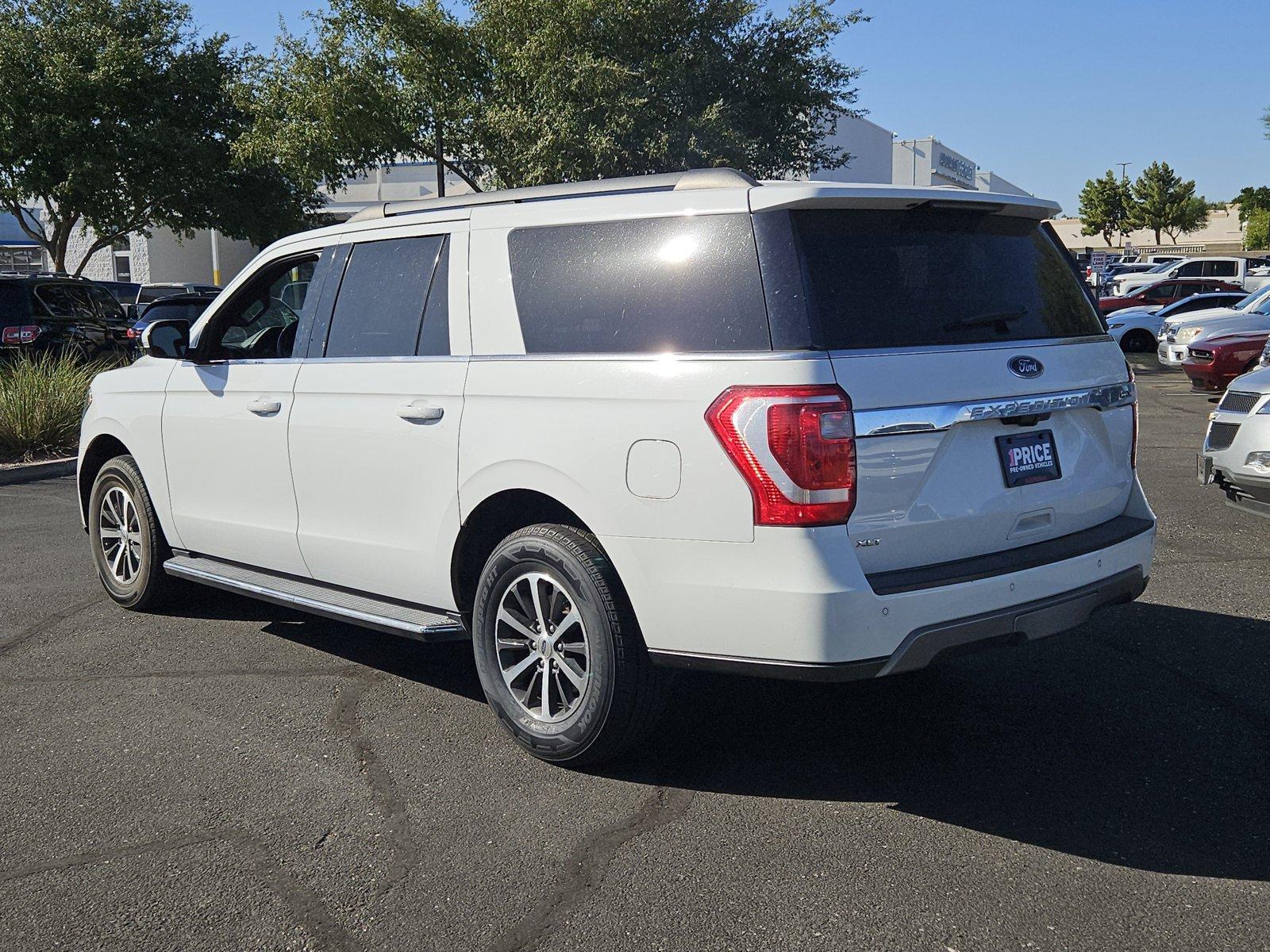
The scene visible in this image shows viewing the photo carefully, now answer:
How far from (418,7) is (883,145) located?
154 ft

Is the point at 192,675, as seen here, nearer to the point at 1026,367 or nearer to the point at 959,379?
the point at 959,379

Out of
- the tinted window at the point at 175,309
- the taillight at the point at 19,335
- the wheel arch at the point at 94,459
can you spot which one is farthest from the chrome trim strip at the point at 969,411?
the tinted window at the point at 175,309

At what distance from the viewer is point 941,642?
3688mm

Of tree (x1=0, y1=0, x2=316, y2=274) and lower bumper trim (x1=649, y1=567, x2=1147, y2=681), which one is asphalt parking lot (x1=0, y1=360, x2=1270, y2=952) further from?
tree (x1=0, y1=0, x2=316, y2=274)

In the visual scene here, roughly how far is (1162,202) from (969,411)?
9436 centimetres

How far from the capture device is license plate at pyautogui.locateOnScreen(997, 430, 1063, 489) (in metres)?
3.96

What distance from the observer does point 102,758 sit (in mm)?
4414

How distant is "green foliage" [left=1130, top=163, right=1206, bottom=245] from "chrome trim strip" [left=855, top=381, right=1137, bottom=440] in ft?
306

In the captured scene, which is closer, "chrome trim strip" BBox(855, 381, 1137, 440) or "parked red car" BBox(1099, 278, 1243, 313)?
"chrome trim strip" BBox(855, 381, 1137, 440)

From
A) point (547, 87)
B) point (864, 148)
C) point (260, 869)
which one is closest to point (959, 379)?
point (260, 869)

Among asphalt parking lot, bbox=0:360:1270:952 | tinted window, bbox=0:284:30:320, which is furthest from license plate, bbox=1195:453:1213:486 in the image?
tinted window, bbox=0:284:30:320

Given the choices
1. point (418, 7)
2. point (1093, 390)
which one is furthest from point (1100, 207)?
point (1093, 390)

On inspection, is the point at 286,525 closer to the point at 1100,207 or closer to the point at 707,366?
the point at 707,366

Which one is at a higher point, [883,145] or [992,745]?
[883,145]
